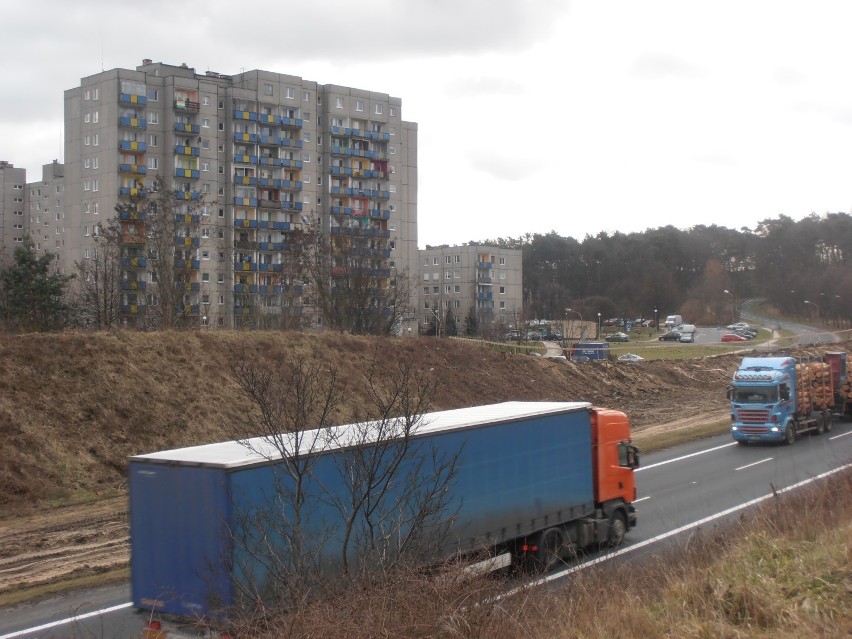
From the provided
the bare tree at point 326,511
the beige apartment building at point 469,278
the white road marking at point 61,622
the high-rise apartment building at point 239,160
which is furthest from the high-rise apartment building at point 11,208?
the bare tree at point 326,511

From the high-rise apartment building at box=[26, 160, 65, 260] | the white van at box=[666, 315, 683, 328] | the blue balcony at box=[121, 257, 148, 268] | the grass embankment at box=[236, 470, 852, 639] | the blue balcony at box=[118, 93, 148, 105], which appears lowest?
the white van at box=[666, 315, 683, 328]

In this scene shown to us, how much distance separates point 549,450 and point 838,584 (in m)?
6.60

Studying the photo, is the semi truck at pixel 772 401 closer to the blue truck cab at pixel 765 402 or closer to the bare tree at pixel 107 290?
the blue truck cab at pixel 765 402

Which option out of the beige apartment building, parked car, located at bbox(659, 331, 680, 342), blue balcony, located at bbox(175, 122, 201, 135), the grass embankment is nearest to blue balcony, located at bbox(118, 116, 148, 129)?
blue balcony, located at bbox(175, 122, 201, 135)

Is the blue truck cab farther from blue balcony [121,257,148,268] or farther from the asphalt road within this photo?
blue balcony [121,257,148,268]

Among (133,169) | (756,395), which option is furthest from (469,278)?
(756,395)

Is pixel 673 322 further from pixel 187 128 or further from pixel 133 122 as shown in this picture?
pixel 133 122

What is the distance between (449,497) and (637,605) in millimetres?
4295

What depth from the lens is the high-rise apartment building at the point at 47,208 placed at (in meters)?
98.4

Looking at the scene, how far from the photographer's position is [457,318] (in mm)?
104375

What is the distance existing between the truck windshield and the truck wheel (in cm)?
1723

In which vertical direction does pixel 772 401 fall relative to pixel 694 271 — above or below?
below

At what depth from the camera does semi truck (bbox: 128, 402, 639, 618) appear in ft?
32.3

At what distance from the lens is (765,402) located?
32500mm
